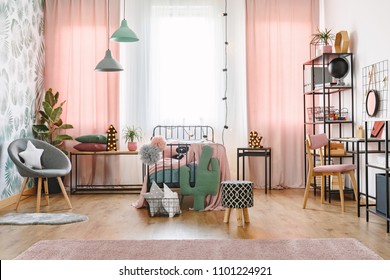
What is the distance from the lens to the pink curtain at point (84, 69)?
7.09m

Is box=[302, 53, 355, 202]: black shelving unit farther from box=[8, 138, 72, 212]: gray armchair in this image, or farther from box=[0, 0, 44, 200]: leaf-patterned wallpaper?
box=[0, 0, 44, 200]: leaf-patterned wallpaper

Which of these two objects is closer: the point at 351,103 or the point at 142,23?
the point at 351,103

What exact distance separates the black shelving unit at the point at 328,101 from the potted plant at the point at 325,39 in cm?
12

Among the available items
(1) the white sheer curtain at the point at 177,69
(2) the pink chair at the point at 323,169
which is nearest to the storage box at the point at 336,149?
(2) the pink chair at the point at 323,169

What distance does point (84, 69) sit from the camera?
280 inches

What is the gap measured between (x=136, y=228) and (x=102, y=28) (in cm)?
378

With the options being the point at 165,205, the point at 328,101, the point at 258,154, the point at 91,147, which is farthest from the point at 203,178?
the point at 328,101

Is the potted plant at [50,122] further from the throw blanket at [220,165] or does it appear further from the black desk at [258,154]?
the black desk at [258,154]

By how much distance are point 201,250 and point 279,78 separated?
4.31 metres

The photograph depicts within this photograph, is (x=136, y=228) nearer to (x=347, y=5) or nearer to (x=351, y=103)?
(x=351, y=103)

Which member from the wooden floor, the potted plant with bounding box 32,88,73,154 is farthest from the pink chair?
the potted plant with bounding box 32,88,73,154

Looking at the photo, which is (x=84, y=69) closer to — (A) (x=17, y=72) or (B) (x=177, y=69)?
(A) (x=17, y=72)
